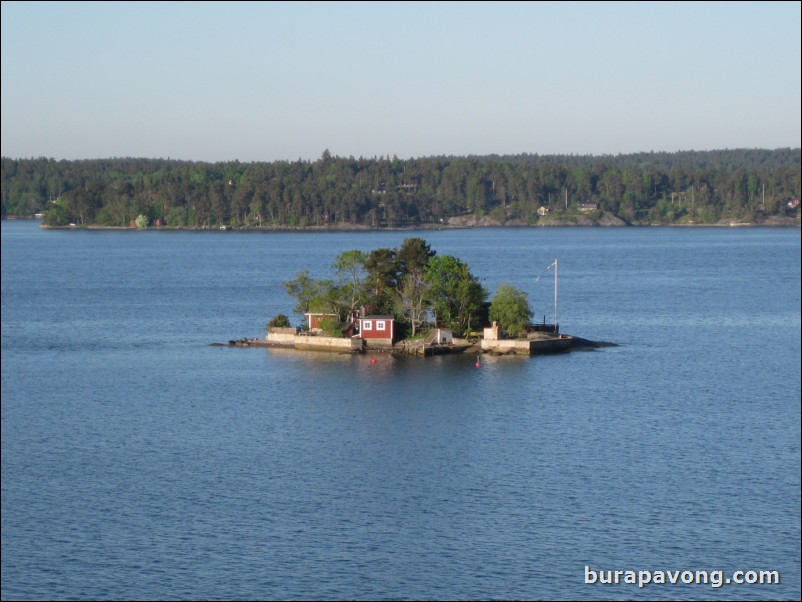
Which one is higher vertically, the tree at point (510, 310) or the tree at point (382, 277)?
the tree at point (382, 277)

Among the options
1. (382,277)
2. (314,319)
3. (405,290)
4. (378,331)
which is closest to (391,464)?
(378,331)

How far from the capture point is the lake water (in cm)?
2777

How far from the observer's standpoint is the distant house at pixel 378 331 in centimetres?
5906

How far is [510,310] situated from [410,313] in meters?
5.07

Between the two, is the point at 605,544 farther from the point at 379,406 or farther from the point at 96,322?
the point at 96,322

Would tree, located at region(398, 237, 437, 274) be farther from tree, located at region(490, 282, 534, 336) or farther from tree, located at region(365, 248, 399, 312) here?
tree, located at region(490, 282, 534, 336)

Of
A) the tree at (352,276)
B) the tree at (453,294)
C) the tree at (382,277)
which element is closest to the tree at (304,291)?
the tree at (352,276)

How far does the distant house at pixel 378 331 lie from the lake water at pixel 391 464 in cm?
216

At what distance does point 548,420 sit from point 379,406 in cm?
638

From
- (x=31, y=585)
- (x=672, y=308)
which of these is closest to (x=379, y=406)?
(x=31, y=585)

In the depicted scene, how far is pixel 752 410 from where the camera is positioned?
44.9 m

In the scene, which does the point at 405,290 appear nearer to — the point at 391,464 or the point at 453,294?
the point at 453,294

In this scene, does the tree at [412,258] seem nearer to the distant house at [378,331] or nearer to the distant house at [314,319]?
the distant house at [378,331]

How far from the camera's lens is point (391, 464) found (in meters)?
36.9
